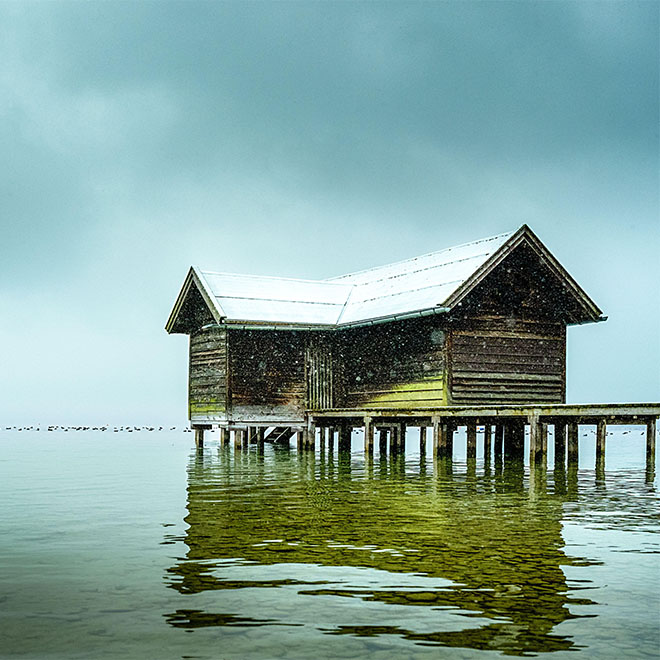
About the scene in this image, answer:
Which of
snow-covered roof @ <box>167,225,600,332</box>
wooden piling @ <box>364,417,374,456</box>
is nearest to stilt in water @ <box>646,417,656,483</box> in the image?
snow-covered roof @ <box>167,225,600,332</box>

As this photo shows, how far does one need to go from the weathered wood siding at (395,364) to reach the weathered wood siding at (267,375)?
1.58m

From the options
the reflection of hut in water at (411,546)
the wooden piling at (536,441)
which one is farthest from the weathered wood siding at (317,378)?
the reflection of hut in water at (411,546)

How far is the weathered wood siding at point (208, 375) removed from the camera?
32531 millimetres

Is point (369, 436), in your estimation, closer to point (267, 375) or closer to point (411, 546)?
point (267, 375)

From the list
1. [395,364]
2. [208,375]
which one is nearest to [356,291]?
[395,364]

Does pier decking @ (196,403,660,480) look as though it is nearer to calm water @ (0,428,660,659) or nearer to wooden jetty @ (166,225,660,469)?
wooden jetty @ (166,225,660,469)

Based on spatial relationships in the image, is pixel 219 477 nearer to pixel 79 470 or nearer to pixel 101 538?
pixel 79 470

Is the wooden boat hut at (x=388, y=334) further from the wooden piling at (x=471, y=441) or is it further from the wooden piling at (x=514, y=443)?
the wooden piling at (x=514, y=443)

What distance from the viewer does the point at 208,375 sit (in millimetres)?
33750

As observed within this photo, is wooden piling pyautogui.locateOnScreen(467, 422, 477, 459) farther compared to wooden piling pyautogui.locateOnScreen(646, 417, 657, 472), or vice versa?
wooden piling pyautogui.locateOnScreen(467, 422, 477, 459)

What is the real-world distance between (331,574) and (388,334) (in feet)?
69.2

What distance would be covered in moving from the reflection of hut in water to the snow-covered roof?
8589 millimetres

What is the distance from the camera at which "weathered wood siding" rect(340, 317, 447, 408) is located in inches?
1113

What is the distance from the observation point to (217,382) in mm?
32938
